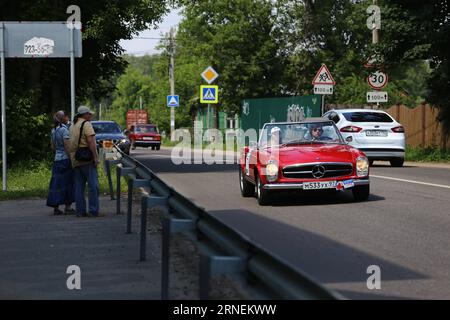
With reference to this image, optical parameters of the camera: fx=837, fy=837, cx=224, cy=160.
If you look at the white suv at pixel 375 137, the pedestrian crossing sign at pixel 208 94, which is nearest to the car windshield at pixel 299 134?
the white suv at pixel 375 137

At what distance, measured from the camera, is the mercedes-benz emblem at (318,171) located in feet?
42.0

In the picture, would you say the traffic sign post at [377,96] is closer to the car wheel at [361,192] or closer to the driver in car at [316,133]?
the driver in car at [316,133]

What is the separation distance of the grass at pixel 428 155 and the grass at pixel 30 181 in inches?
432

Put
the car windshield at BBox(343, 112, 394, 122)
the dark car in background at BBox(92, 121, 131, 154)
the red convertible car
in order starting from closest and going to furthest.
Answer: the red convertible car
the car windshield at BBox(343, 112, 394, 122)
the dark car in background at BBox(92, 121, 131, 154)

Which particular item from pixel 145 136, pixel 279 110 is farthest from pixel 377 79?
pixel 145 136

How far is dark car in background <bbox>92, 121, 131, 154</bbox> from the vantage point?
30005mm

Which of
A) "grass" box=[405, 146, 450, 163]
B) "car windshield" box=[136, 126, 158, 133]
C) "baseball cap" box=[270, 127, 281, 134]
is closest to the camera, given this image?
"baseball cap" box=[270, 127, 281, 134]

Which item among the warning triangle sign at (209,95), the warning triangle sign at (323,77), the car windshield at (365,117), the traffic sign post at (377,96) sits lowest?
the car windshield at (365,117)

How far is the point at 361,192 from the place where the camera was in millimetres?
13312

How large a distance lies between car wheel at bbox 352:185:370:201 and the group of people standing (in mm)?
4066

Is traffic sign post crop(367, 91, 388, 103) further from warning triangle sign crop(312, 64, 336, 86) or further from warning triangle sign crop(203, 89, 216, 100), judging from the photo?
warning triangle sign crop(203, 89, 216, 100)

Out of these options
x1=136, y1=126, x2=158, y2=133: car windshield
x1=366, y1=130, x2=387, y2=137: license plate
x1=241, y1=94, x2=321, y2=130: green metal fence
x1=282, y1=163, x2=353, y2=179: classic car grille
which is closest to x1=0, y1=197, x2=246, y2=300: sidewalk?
x1=282, y1=163, x2=353, y2=179: classic car grille

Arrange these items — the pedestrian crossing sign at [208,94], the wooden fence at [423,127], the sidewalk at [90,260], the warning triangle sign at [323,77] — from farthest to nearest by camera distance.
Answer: the pedestrian crossing sign at [208,94] < the wooden fence at [423,127] < the warning triangle sign at [323,77] < the sidewalk at [90,260]
